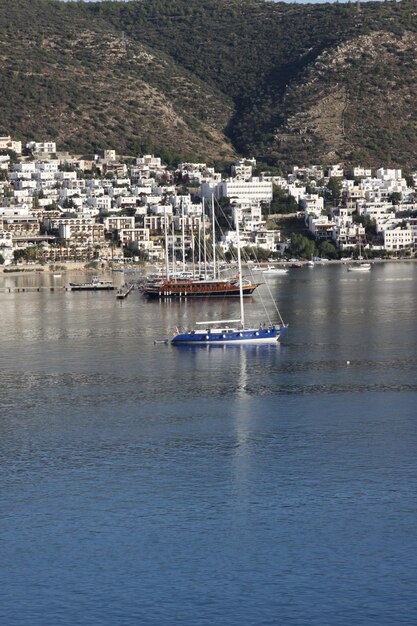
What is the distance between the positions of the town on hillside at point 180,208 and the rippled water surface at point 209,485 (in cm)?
4081

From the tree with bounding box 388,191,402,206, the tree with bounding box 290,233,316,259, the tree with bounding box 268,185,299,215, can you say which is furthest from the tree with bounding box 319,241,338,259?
the tree with bounding box 388,191,402,206

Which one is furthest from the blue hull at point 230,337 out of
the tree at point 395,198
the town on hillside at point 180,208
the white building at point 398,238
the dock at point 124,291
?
the tree at point 395,198

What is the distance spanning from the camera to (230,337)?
124ft

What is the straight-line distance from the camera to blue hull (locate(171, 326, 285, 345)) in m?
37.6

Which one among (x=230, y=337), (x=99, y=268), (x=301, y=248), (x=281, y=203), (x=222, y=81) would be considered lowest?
(x=230, y=337)

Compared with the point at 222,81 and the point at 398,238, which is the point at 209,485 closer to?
the point at 398,238

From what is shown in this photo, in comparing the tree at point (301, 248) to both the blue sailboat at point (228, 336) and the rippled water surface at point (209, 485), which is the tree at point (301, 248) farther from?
the rippled water surface at point (209, 485)

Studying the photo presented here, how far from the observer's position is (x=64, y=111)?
105625 millimetres

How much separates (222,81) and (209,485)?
105m

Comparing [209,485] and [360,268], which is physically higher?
[360,268]

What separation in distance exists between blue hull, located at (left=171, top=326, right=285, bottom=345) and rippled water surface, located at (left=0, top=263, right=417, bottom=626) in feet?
2.79

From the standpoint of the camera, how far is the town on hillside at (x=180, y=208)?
8044 cm

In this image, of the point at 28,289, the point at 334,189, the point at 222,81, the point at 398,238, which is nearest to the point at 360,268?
the point at 398,238

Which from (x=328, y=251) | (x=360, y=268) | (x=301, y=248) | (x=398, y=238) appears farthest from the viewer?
(x=398, y=238)
